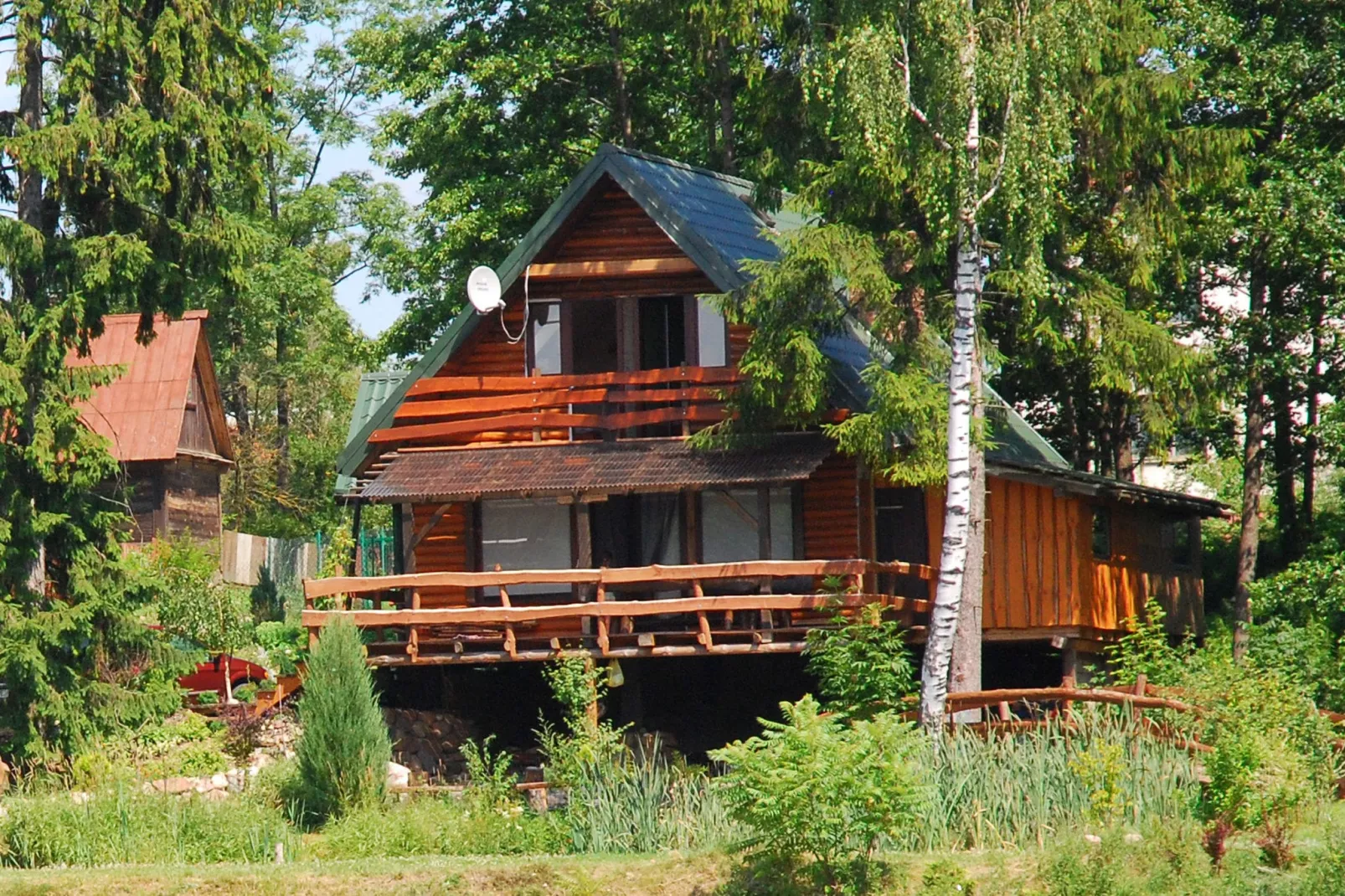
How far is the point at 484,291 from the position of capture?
2520 cm

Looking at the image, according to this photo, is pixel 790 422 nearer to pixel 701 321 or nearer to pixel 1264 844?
pixel 701 321

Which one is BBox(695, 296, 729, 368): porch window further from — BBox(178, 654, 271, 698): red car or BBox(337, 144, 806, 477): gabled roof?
BBox(178, 654, 271, 698): red car

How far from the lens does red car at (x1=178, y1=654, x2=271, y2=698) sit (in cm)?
2694

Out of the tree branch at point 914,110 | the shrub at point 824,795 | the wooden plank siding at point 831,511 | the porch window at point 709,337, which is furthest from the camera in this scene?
the porch window at point 709,337

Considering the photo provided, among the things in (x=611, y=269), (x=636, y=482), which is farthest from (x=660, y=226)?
(x=636, y=482)

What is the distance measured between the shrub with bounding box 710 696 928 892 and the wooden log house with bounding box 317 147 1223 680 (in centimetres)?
671

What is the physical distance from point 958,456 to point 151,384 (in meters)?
24.6

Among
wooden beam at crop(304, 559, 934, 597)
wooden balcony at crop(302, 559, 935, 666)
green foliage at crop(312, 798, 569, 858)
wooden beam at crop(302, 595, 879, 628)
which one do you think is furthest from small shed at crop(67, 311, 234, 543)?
green foliage at crop(312, 798, 569, 858)

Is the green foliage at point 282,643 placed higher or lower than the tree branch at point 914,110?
lower

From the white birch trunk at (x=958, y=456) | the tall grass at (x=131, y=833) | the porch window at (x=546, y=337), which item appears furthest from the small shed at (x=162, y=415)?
the white birch trunk at (x=958, y=456)

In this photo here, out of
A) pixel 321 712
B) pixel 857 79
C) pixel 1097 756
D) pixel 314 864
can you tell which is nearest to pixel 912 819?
pixel 1097 756

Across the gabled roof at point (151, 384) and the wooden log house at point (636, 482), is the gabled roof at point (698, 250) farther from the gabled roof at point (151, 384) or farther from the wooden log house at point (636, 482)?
the gabled roof at point (151, 384)

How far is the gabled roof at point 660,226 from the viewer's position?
24797mm

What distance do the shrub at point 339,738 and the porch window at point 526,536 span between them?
5.46 meters
